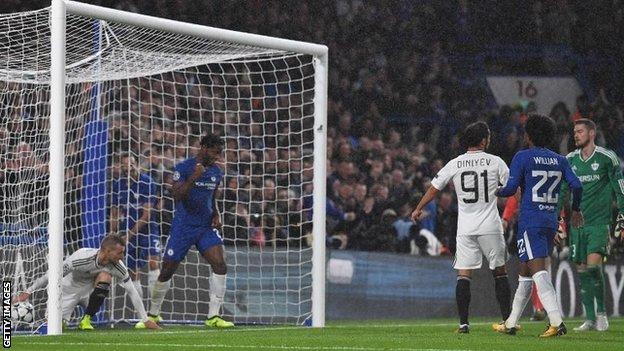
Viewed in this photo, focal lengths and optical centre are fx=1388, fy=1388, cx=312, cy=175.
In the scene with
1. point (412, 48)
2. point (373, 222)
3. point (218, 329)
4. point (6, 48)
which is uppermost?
point (412, 48)

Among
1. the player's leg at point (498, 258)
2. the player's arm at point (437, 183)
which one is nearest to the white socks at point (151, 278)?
the player's arm at point (437, 183)

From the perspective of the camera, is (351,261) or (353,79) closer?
(351,261)

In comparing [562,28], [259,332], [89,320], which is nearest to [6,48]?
[89,320]

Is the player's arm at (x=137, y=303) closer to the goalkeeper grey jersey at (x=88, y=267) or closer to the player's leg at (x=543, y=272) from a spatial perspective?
the goalkeeper grey jersey at (x=88, y=267)

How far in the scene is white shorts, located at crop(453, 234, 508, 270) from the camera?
39.9ft

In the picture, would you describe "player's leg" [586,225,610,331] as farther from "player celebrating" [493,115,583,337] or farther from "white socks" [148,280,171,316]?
"white socks" [148,280,171,316]

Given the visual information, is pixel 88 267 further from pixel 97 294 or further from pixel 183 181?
pixel 183 181

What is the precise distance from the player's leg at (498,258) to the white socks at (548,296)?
81 cm

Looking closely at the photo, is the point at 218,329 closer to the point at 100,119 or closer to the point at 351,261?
the point at 100,119

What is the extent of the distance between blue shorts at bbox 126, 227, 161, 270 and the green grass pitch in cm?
228

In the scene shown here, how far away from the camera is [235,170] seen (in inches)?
693

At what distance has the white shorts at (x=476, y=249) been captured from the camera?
39.9ft

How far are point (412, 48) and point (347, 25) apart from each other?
144cm

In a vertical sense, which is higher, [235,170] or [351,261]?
[235,170]
